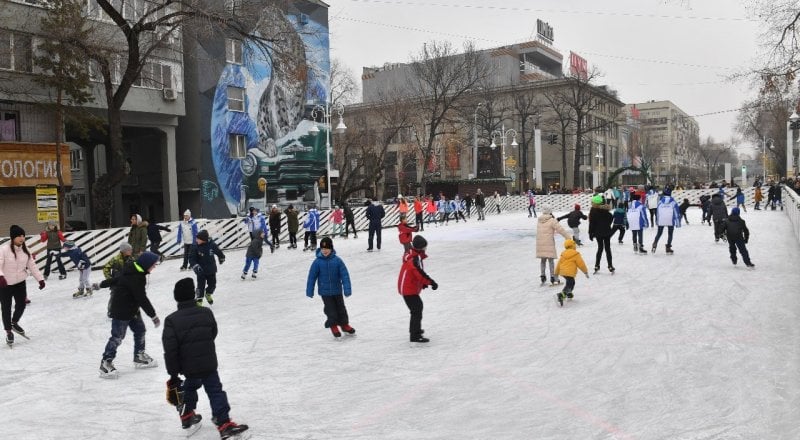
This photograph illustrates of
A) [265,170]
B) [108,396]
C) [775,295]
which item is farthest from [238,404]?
[265,170]

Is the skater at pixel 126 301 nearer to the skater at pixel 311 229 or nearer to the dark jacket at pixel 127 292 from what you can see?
the dark jacket at pixel 127 292

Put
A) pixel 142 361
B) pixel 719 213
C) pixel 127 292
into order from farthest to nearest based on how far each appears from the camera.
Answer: pixel 719 213 → pixel 142 361 → pixel 127 292

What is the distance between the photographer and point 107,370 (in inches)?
275

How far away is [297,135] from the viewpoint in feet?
139

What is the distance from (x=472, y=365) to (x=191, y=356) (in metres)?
3.37

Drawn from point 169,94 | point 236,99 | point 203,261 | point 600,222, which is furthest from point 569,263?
point 236,99

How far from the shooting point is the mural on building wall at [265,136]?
121 feet

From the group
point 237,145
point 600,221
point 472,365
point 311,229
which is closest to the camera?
point 472,365

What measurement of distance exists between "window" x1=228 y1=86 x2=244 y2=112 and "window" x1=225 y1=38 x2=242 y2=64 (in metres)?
1.66

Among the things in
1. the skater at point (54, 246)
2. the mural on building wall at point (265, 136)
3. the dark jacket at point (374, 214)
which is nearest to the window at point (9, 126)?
the skater at point (54, 246)

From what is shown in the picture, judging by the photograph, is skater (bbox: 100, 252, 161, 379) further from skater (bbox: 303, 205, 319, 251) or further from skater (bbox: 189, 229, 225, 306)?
skater (bbox: 303, 205, 319, 251)

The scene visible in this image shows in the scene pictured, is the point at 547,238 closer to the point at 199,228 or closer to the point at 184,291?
the point at 184,291

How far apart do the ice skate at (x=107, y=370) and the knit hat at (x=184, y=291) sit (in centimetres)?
265

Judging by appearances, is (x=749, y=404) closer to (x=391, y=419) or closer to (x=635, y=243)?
(x=391, y=419)
